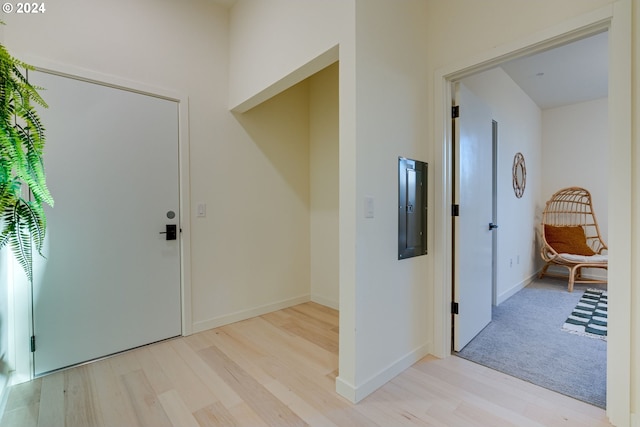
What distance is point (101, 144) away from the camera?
2031 millimetres

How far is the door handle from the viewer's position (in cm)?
231

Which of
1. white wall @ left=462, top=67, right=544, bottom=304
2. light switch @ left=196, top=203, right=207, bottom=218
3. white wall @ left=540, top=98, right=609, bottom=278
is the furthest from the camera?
white wall @ left=540, top=98, right=609, bottom=278

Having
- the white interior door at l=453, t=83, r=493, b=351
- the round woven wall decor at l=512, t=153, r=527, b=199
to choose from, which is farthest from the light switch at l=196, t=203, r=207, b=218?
the round woven wall decor at l=512, t=153, r=527, b=199

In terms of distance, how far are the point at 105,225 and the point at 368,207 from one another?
182cm

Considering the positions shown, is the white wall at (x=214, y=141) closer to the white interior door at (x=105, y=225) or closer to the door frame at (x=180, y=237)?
the door frame at (x=180, y=237)

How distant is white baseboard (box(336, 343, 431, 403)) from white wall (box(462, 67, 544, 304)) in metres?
1.79

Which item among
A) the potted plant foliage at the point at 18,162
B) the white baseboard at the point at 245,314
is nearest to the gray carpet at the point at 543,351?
the white baseboard at the point at 245,314

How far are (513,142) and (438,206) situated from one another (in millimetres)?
2440

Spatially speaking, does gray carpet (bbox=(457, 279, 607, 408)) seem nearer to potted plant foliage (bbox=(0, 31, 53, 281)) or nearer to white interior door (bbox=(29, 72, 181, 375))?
white interior door (bbox=(29, 72, 181, 375))

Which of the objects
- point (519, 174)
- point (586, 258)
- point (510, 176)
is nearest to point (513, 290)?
point (586, 258)

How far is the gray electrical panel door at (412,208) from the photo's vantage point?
188cm

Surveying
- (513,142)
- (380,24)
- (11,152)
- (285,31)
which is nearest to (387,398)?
(11,152)

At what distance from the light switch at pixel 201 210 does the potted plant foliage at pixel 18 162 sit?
4.12ft

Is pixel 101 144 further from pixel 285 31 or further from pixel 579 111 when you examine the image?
pixel 579 111
